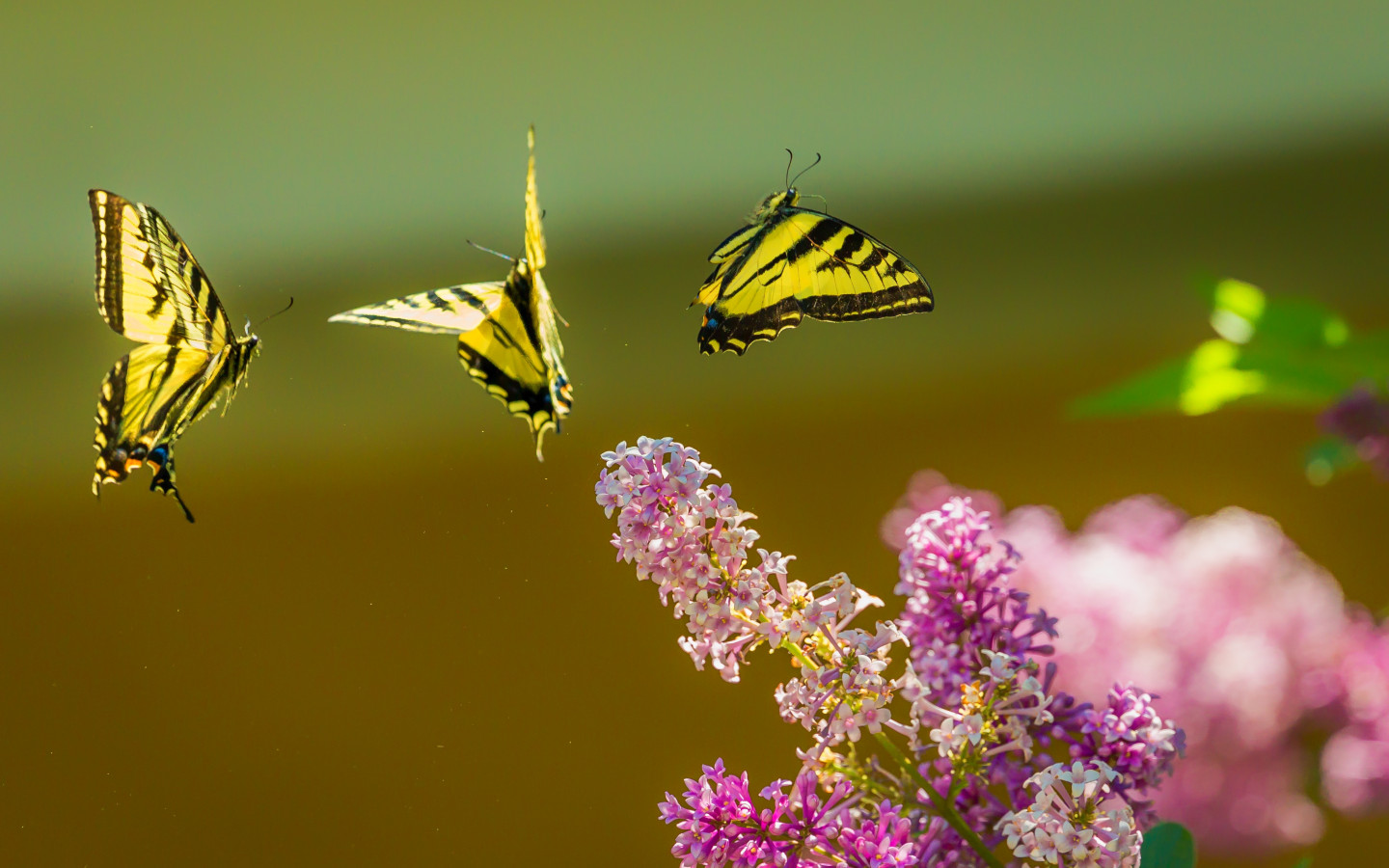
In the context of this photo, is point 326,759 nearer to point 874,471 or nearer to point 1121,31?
point 874,471

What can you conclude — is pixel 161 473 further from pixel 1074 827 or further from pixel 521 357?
pixel 1074 827

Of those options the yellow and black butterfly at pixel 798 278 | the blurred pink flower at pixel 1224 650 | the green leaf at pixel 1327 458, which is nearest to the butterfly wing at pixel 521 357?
the yellow and black butterfly at pixel 798 278

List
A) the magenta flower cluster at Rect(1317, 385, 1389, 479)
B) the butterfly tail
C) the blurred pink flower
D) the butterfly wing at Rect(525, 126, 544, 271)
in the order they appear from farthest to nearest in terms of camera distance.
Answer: the blurred pink flower → the magenta flower cluster at Rect(1317, 385, 1389, 479) → the butterfly tail → the butterfly wing at Rect(525, 126, 544, 271)

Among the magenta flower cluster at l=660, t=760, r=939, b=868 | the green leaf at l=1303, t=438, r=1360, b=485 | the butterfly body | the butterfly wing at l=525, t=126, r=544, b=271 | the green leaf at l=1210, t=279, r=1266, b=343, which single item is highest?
the green leaf at l=1210, t=279, r=1266, b=343

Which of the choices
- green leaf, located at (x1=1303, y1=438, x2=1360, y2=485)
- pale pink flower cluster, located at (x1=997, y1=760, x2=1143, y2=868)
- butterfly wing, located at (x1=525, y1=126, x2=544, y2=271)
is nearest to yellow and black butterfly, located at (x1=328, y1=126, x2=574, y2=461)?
butterfly wing, located at (x1=525, y1=126, x2=544, y2=271)

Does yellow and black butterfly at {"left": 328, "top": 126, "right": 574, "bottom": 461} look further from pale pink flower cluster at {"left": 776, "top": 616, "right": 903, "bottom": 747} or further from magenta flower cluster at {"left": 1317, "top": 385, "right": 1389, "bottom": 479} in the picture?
magenta flower cluster at {"left": 1317, "top": 385, "right": 1389, "bottom": 479}

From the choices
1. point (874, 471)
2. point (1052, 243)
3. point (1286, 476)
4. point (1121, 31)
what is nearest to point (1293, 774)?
point (874, 471)
